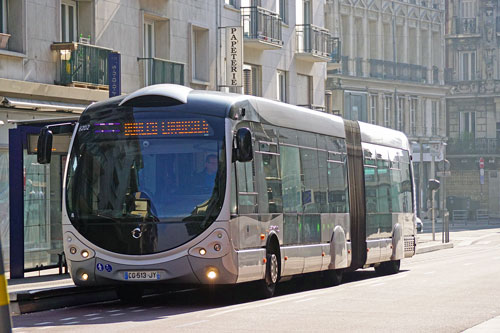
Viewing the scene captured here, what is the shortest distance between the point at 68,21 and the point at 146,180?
12.2 meters

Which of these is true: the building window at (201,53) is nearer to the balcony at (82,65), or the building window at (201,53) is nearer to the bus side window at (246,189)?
the balcony at (82,65)

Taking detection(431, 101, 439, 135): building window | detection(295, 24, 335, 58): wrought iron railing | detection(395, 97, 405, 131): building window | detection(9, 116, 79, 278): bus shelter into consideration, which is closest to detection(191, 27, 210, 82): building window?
detection(295, 24, 335, 58): wrought iron railing

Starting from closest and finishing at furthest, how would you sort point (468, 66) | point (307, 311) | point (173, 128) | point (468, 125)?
point (307, 311)
point (173, 128)
point (468, 125)
point (468, 66)

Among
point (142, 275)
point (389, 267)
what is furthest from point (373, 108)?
point (142, 275)

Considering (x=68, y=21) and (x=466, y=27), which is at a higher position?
(x=466, y=27)

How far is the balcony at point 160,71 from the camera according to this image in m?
30.8

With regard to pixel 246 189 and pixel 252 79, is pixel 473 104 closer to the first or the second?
pixel 252 79

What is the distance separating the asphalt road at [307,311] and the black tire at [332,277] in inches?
11.0

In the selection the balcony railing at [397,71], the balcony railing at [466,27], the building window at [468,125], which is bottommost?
the building window at [468,125]

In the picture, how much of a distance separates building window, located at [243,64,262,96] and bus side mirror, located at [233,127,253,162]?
2157 centimetres

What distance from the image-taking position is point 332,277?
22.1 metres

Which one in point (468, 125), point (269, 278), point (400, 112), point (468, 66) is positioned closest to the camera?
point (269, 278)

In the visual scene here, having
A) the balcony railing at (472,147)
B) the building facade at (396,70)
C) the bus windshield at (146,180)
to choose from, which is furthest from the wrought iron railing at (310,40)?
the balcony railing at (472,147)

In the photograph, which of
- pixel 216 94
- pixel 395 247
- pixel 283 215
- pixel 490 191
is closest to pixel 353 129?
pixel 395 247
